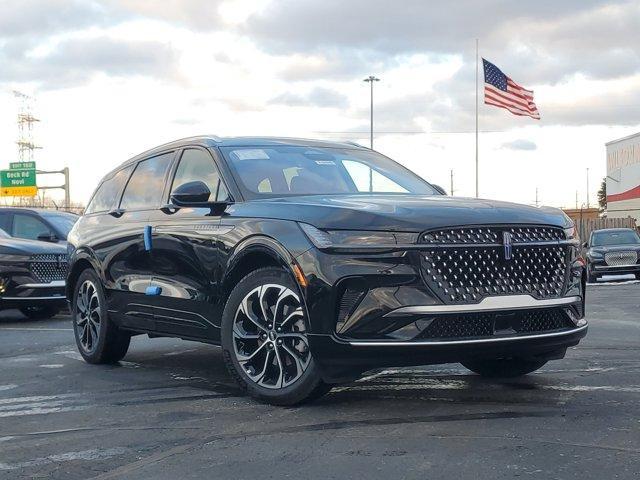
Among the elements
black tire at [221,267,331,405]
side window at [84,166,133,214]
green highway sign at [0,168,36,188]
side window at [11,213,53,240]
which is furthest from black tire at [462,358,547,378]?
green highway sign at [0,168,36,188]

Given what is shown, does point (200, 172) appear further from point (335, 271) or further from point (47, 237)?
point (47, 237)

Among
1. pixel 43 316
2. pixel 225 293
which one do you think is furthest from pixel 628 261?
pixel 225 293

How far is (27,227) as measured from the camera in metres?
14.3

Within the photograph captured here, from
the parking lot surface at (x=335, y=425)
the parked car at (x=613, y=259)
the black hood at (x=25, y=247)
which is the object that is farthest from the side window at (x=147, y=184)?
the parked car at (x=613, y=259)

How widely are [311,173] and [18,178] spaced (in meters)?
49.5

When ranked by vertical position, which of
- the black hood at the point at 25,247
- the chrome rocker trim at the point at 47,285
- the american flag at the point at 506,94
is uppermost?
the american flag at the point at 506,94

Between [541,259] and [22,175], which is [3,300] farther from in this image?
[22,175]

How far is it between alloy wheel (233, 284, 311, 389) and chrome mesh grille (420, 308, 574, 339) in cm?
77

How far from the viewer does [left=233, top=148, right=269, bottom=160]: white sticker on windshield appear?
21.7 feet

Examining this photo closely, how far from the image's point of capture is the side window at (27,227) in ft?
46.5

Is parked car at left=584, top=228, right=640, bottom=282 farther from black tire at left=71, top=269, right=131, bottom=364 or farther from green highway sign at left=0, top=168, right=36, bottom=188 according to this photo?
green highway sign at left=0, top=168, right=36, bottom=188

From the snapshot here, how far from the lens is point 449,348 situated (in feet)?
16.6

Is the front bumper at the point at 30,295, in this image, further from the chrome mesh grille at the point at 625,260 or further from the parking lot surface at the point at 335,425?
the chrome mesh grille at the point at 625,260

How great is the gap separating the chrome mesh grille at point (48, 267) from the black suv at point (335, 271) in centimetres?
582
